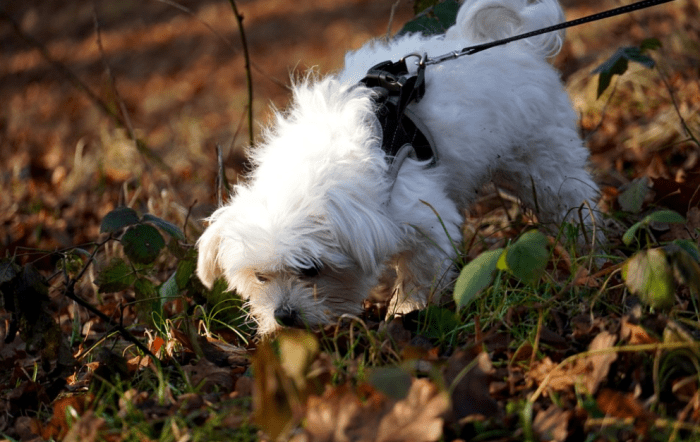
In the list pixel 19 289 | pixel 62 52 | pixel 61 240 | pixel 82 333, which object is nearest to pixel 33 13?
pixel 62 52

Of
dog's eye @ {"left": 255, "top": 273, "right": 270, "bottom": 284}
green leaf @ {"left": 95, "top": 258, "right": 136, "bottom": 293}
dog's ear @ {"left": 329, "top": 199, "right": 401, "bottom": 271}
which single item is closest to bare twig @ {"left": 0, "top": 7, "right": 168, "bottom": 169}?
green leaf @ {"left": 95, "top": 258, "right": 136, "bottom": 293}

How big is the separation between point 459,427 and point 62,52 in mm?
12240

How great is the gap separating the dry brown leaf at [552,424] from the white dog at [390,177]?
996 mm

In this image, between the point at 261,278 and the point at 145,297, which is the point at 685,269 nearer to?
the point at 261,278

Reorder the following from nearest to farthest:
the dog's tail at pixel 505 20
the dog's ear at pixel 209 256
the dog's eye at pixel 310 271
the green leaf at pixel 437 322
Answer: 1. the green leaf at pixel 437 322
2. the dog's eye at pixel 310 271
3. the dog's ear at pixel 209 256
4. the dog's tail at pixel 505 20

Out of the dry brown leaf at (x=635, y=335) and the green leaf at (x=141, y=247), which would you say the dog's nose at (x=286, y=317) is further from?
the dry brown leaf at (x=635, y=335)

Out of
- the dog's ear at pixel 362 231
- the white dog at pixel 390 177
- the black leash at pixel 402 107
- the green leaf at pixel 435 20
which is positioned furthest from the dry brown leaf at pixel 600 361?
the green leaf at pixel 435 20

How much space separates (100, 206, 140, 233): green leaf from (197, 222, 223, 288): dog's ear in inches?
11.2

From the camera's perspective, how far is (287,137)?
2.92m

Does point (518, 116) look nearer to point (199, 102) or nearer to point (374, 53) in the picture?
point (374, 53)

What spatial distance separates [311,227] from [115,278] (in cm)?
98

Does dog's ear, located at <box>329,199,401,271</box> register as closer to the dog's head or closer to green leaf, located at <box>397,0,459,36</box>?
the dog's head

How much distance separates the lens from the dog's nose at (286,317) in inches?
102

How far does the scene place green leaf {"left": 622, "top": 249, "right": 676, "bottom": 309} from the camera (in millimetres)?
1677
